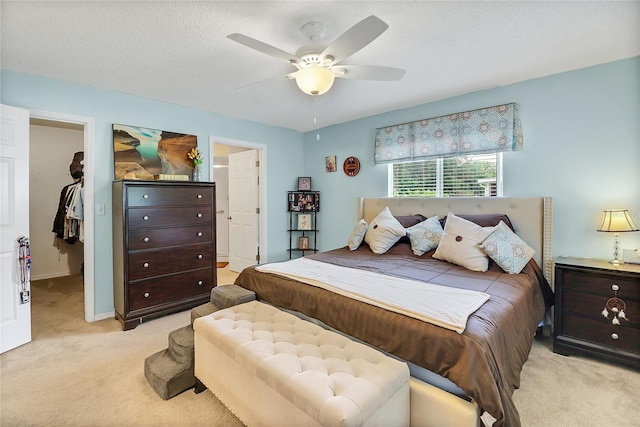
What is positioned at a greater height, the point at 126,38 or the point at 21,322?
the point at 126,38

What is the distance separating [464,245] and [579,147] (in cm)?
140

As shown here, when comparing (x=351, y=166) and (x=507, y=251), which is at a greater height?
(x=351, y=166)

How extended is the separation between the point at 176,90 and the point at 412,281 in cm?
303

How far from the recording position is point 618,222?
2312 mm

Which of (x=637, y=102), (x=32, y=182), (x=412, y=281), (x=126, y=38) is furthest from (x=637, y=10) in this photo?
(x=32, y=182)

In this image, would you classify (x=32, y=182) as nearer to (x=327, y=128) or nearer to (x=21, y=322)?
(x=21, y=322)

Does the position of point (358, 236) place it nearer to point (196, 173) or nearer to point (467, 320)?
point (467, 320)

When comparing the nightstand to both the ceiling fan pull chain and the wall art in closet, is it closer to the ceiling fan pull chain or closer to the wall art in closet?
the ceiling fan pull chain

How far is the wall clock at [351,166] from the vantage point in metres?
4.35

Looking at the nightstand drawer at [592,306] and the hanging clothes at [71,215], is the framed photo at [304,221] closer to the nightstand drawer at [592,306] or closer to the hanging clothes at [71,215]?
the hanging clothes at [71,215]

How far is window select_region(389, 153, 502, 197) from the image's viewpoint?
3.24m

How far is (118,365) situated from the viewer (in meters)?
2.30

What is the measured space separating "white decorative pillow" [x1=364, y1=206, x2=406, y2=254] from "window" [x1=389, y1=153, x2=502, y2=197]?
71 centimetres

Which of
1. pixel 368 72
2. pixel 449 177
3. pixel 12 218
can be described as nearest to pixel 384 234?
pixel 449 177
